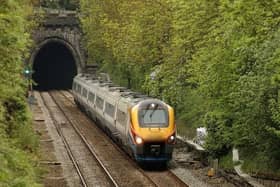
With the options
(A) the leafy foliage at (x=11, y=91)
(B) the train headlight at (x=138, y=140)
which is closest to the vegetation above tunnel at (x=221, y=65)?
(B) the train headlight at (x=138, y=140)

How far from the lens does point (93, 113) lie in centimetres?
3866

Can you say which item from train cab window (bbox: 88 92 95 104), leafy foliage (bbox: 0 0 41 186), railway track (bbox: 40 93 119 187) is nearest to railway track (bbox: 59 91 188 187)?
railway track (bbox: 40 93 119 187)

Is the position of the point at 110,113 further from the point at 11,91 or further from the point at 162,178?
the point at 11,91

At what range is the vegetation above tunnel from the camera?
20.7 meters

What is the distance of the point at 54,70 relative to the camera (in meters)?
76.2

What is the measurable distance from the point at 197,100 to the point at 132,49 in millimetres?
7649

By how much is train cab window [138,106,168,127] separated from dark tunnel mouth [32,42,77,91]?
5103 centimetres

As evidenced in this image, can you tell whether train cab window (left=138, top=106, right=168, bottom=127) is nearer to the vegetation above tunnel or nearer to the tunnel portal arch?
the vegetation above tunnel

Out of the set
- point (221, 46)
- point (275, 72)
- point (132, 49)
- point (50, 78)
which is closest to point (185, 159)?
point (221, 46)

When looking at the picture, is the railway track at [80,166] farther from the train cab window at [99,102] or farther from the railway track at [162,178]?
the train cab window at [99,102]

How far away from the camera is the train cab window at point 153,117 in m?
24.6

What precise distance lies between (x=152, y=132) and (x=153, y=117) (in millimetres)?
891

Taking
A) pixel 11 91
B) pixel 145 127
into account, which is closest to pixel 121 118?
pixel 145 127

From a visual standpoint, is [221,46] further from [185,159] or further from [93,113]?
[93,113]
